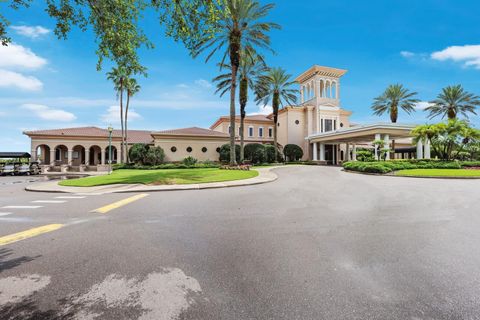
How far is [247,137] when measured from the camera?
41.4 meters

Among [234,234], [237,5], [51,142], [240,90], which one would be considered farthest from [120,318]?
[51,142]

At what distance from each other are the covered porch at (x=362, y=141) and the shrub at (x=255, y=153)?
9.34 metres

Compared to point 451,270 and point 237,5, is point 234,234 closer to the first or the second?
point 451,270

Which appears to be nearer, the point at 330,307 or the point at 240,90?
the point at 330,307

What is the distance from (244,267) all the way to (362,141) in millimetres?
41157

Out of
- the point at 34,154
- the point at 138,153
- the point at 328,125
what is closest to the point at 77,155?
the point at 34,154

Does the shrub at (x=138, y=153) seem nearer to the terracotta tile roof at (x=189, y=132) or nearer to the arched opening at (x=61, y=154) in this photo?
the terracotta tile roof at (x=189, y=132)

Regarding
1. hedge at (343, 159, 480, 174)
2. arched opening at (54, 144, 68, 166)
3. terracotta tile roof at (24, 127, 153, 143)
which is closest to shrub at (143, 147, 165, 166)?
terracotta tile roof at (24, 127, 153, 143)

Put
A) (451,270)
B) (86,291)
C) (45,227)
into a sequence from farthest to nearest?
(45,227) → (451,270) → (86,291)

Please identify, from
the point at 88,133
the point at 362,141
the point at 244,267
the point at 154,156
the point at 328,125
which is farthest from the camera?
the point at 328,125

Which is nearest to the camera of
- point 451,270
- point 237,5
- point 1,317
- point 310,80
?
point 1,317

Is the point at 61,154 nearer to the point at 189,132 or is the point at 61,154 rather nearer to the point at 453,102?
the point at 189,132

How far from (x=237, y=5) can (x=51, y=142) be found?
34.3m

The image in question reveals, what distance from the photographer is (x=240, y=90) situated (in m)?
29.0
